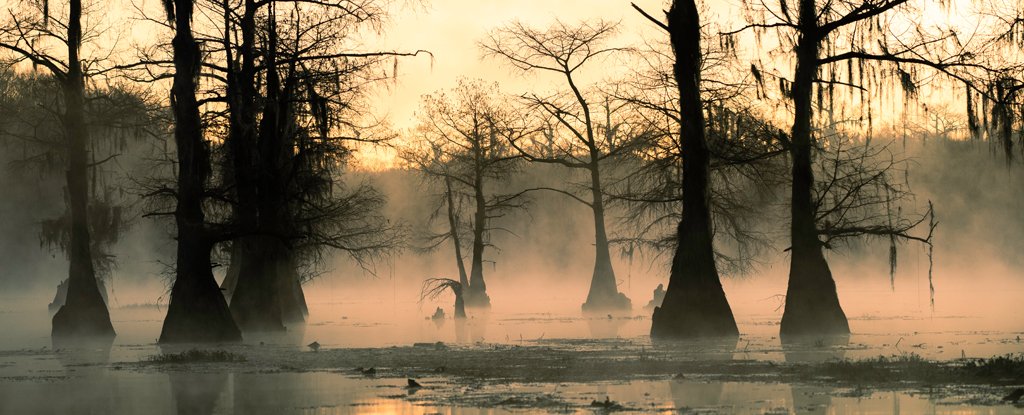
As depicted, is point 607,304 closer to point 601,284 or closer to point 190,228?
point 601,284

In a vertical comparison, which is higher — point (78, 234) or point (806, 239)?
point (78, 234)

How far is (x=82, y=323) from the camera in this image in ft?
111

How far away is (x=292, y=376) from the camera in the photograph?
19766mm

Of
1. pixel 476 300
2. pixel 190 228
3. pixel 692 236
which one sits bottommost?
pixel 476 300

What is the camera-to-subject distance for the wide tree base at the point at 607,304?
49.9m

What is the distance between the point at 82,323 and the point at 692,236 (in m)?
14.8

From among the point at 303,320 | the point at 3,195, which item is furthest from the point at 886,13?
the point at 3,195

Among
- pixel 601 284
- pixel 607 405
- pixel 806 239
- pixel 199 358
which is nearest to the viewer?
pixel 607 405

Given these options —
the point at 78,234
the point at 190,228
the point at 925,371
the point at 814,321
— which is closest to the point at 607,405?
the point at 925,371

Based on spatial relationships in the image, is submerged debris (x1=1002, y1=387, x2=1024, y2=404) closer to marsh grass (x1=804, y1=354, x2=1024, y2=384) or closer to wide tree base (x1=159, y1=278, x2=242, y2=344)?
marsh grass (x1=804, y1=354, x2=1024, y2=384)

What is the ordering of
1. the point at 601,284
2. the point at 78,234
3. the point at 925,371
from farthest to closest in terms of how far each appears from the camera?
the point at 601,284, the point at 78,234, the point at 925,371

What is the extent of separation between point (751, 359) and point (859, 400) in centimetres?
709

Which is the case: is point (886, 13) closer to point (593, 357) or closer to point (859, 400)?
point (593, 357)

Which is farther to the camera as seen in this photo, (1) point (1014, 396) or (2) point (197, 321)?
(2) point (197, 321)
